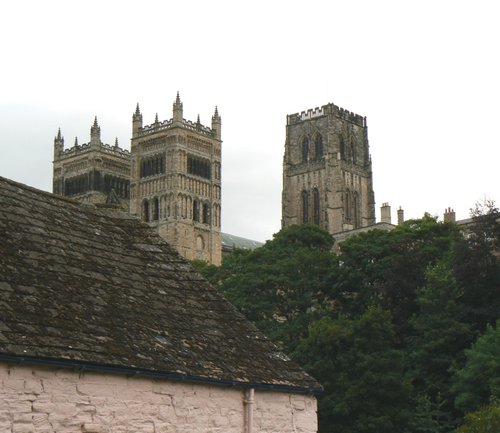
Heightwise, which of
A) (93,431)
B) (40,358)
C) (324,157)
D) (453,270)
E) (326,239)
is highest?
(324,157)

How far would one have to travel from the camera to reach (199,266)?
75250 millimetres

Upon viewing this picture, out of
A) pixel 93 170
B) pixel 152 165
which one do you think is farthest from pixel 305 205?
pixel 93 170

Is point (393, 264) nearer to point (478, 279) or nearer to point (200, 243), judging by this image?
point (478, 279)

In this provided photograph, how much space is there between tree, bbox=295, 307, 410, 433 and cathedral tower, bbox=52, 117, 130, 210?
10700 centimetres

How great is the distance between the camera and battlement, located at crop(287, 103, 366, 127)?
144m

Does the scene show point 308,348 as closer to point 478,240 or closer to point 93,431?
point 478,240

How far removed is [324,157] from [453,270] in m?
96.4

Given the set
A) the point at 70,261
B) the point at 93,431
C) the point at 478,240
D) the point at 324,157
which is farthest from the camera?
the point at 324,157

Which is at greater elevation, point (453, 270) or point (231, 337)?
point (453, 270)

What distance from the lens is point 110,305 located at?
12.8m

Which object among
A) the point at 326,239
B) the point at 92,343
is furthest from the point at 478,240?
the point at 92,343

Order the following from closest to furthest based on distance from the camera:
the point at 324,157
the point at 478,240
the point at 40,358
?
the point at 40,358
the point at 478,240
the point at 324,157

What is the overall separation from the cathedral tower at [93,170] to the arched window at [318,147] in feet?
103

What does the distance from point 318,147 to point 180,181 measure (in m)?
22.0
